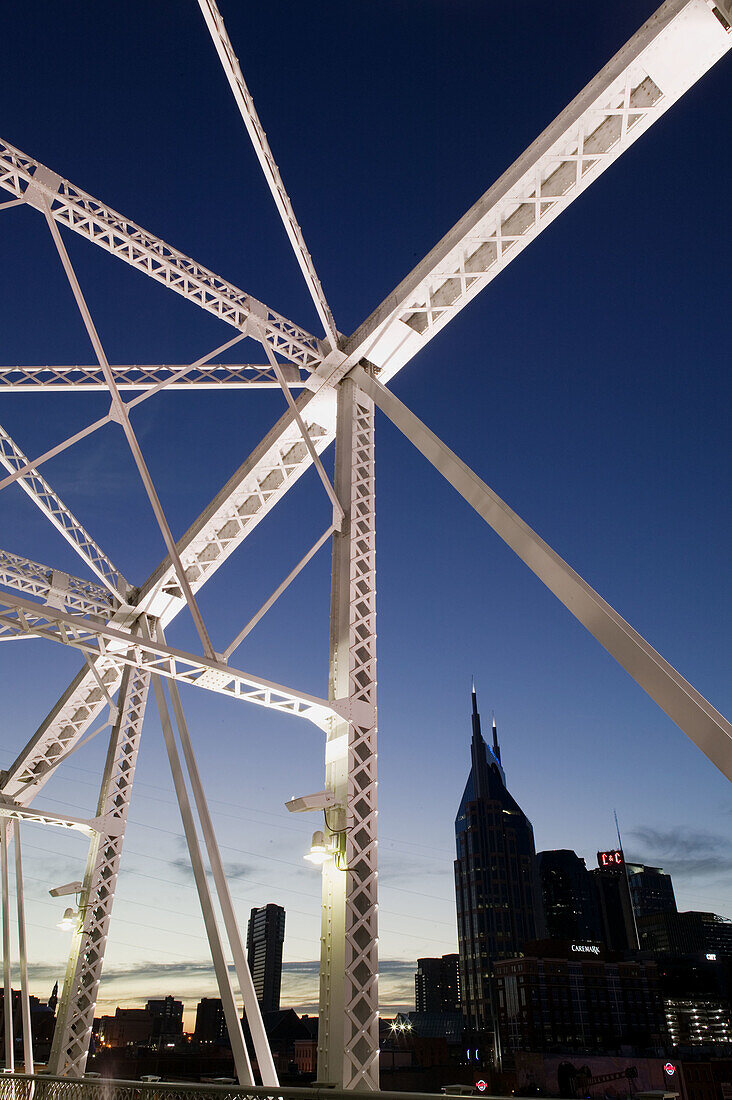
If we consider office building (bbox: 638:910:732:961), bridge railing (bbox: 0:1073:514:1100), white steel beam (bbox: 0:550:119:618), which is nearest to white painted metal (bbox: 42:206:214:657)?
bridge railing (bbox: 0:1073:514:1100)

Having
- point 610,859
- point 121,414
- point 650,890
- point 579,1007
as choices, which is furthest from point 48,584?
point 650,890

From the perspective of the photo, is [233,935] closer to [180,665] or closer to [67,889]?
[180,665]

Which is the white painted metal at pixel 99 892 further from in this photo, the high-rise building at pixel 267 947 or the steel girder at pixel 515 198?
the high-rise building at pixel 267 947

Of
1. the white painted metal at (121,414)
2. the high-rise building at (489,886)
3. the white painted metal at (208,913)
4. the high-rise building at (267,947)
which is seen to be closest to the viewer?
the white painted metal at (208,913)

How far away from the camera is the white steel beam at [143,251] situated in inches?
348

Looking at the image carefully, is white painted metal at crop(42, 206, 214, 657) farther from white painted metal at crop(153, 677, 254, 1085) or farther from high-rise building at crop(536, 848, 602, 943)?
high-rise building at crop(536, 848, 602, 943)

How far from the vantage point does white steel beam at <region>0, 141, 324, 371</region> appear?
29.0 ft

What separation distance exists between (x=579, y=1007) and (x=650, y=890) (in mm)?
132397

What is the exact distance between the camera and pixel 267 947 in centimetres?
10431

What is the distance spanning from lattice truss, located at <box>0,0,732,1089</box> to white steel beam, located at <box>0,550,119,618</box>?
398 mm

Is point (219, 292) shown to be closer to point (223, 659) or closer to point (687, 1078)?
point (223, 659)

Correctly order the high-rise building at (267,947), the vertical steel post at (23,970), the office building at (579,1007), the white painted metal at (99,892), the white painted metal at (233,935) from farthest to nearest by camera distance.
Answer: the high-rise building at (267,947), the office building at (579,1007), the vertical steel post at (23,970), the white painted metal at (99,892), the white painted metal at (233,935)

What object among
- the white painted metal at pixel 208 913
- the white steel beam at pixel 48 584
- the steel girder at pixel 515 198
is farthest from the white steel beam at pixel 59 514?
the steel girder at pixel 515 198

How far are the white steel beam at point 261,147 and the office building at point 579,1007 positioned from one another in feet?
249
